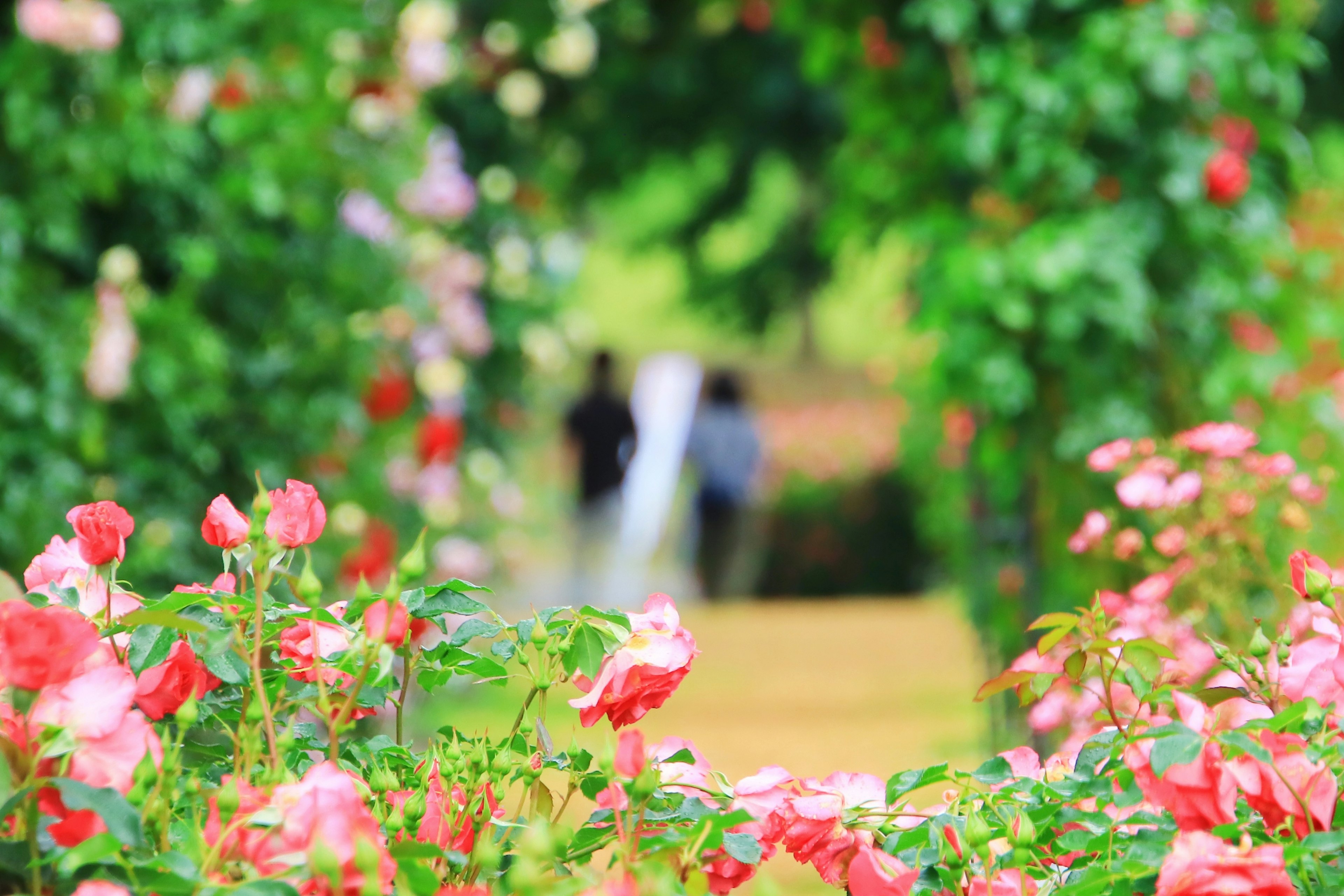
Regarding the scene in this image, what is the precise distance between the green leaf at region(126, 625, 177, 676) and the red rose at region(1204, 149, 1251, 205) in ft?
10.2

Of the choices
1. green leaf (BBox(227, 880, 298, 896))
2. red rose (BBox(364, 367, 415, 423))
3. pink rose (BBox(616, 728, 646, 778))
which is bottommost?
green leaf (BBox(227, 880, 298, 896))

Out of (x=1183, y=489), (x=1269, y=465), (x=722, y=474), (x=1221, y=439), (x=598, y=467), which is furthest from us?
(x=722, y=474)

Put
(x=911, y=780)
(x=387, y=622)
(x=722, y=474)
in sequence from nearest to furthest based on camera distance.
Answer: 1. (x=387, y=622)
2. (x=911, y=780)
3. (x=722, y=474)

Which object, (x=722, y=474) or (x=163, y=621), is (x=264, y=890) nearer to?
(x=163, y=621)

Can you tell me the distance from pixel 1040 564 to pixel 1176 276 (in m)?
0.84

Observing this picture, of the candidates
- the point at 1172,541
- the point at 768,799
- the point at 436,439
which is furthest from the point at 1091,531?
the point at 436,439

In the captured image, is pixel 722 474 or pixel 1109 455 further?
pixel 722 474

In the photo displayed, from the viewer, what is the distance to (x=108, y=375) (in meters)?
3.20

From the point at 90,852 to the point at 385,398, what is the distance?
12.1 feet

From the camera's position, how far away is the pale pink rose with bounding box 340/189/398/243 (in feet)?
13.0

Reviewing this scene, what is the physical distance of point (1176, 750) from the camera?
89cm

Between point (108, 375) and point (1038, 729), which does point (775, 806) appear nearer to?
point (1038, 729)

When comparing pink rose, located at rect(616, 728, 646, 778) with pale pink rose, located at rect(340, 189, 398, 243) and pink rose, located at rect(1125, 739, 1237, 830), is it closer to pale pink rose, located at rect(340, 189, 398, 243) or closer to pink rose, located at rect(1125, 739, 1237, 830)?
pink rose, located at rect(1125, 739, 1237, 830)

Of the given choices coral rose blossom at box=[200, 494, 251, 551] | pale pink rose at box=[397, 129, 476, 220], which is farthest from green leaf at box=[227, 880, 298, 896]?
pale pink rose at box=[397, 129, 476, 220]
